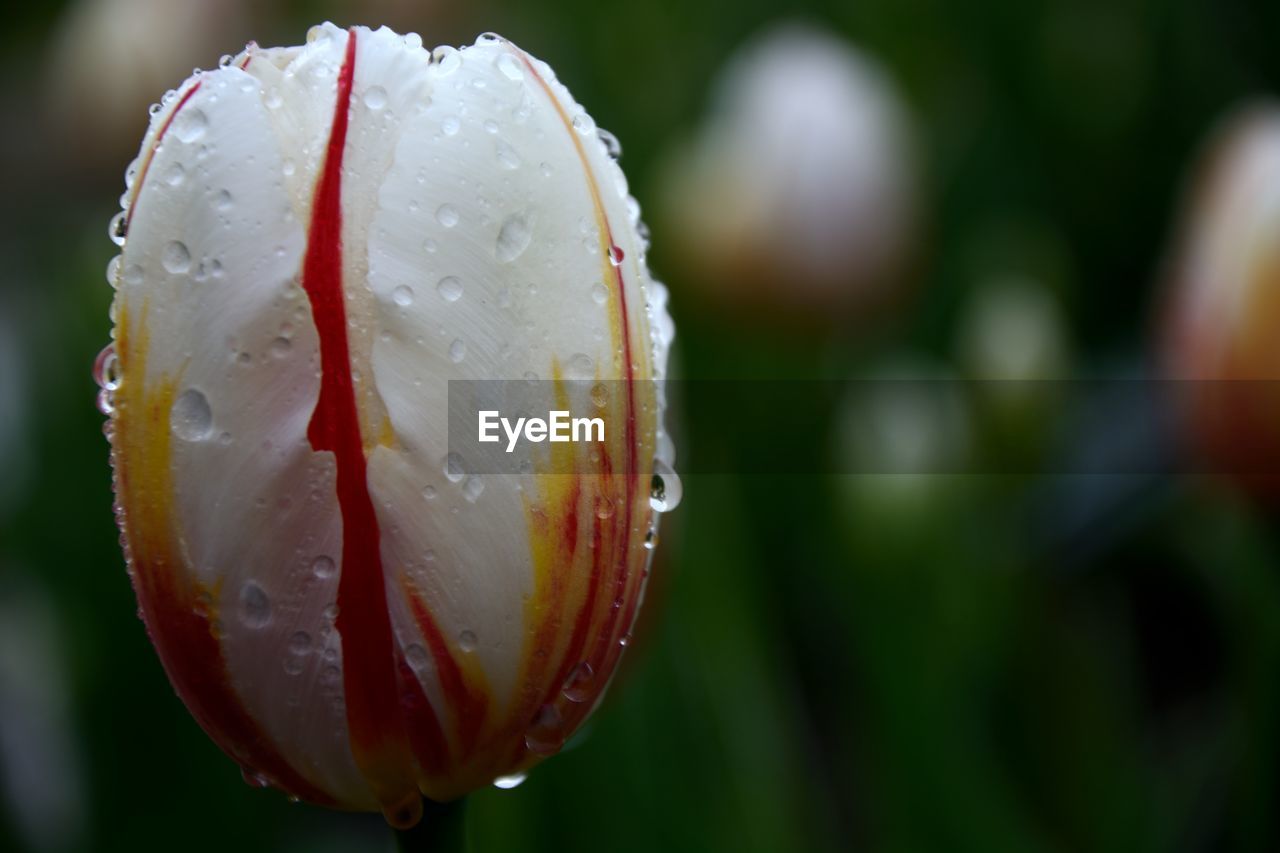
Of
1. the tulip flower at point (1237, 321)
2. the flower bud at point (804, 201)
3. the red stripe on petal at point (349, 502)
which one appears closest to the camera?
the red stripe on petal at point (349, 502)

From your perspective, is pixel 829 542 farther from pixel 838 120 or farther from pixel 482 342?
pixel 482 342

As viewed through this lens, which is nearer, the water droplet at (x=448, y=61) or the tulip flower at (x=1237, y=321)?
the water droplet at (x=448, y=61)

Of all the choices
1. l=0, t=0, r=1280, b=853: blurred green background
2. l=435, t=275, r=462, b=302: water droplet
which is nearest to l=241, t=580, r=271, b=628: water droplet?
l=435, t=275, r=462, b=302: water droplet

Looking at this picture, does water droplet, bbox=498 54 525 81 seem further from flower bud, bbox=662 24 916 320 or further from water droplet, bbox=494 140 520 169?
flower bud, bbox=662 24 916 320

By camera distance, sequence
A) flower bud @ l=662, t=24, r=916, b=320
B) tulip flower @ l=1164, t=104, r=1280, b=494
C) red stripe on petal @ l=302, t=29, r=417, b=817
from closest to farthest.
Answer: red stripe on petal @ l=302, t=29, r=417, b=817 < tulip flower @ l=1164, t=104, r=1280, b=494 < flower bud @ l=662, t=24, r=916, b=320

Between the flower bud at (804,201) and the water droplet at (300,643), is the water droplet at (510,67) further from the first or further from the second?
the flower bud at (804,201)

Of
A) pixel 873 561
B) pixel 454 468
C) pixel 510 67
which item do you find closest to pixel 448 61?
pixel 510 67

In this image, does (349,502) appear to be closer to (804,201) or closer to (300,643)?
(300,643)

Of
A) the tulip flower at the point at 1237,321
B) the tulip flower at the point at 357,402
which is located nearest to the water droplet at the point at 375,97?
the tulip flower at the point at 357,402
